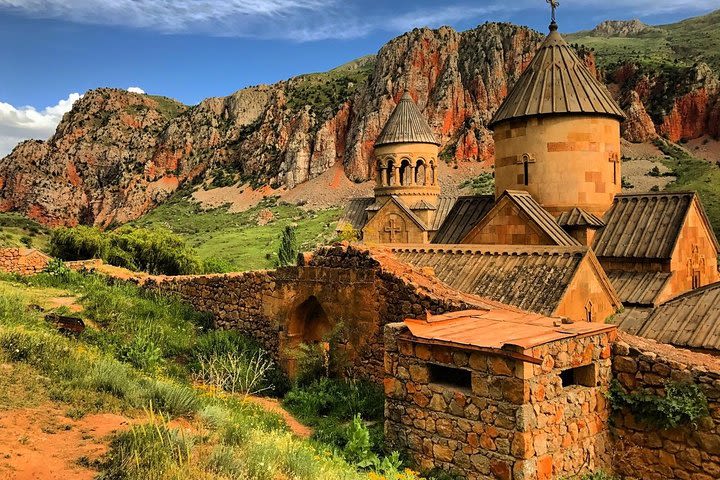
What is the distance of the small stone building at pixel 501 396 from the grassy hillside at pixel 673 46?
72205mm

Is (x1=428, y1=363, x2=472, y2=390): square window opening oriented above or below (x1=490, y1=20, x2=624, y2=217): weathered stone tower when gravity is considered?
below

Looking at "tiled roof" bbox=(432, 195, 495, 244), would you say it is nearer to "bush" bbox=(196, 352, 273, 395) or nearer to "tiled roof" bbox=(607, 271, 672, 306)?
"tiled roof" bbox=(607, 271, 672, 306)

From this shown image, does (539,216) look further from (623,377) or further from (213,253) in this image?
(213,253)

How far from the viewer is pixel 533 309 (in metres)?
6.88

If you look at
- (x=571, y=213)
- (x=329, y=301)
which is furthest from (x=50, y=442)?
(x=571, y=213)

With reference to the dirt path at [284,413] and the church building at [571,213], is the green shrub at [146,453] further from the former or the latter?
the church building at [571,213]

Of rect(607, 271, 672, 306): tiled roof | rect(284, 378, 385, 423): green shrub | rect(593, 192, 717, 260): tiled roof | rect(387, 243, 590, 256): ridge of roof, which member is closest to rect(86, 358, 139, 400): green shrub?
rect(284, 378, 385, 423): green shrub

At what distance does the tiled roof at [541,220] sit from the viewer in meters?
9.70

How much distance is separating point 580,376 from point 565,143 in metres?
7.62

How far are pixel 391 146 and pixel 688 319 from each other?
15.9m

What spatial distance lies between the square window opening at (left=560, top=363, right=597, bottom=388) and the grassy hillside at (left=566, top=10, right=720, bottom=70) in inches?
2840

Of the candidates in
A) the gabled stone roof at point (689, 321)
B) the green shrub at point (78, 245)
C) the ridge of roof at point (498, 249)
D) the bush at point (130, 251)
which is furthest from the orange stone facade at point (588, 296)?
the green shrub at point (78, 245)

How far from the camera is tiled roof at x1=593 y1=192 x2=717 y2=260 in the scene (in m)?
10.3

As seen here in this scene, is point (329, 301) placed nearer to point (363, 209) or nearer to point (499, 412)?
point (499, 412)
